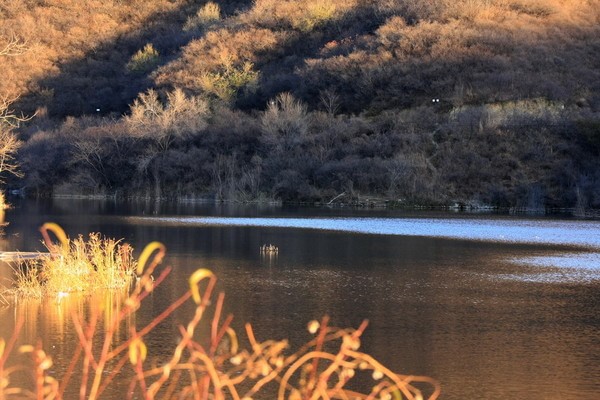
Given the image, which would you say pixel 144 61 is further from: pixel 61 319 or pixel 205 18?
pixel 61 319

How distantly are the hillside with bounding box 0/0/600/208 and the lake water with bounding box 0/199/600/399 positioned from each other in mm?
19204

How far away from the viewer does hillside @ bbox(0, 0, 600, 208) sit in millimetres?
→ 61844

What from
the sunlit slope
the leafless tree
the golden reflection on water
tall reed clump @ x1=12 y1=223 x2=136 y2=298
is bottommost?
the golden reflection on water

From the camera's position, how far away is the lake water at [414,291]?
1430cm

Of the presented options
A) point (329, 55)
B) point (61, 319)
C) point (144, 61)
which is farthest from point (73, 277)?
point (144, 61)

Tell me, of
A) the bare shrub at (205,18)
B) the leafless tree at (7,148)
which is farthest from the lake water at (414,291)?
the bare shrub at (205,18)

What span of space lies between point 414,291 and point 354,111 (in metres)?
56.0

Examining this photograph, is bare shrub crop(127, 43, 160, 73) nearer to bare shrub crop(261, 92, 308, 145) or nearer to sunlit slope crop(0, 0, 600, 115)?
sunlit slope crop(0, 0, 600, 115)

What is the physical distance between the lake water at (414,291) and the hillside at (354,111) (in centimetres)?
1920

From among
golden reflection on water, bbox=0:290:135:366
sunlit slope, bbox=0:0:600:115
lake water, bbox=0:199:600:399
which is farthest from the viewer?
sunlit slope, bbox=0:0:600:115

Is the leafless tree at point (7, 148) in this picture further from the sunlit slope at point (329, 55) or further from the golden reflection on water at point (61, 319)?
the sunlit slope at point (329, 55)

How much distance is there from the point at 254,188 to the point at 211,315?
45.5 meters

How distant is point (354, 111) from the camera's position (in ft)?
252

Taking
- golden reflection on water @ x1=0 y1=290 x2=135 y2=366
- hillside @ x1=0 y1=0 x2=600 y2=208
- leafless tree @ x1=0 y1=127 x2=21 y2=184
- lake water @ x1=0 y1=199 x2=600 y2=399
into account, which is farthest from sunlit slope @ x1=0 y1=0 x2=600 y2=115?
golden reflection on water @ x1=0 y1=290 x2=135 y2=366
